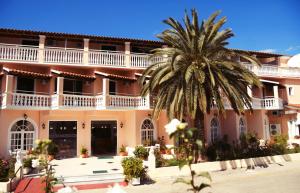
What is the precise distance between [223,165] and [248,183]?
3528mm

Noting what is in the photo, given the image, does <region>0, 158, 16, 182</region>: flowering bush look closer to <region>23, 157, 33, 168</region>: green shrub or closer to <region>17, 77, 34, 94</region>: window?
<region>23, 157, 33, 168</region>: green shrub

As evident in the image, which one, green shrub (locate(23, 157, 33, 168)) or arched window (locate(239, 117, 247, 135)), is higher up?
arched window (locate(239, 117, 247, 135))

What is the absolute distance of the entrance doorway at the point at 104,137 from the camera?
2323cm

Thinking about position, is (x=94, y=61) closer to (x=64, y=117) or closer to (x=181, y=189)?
(x=64, y=117)

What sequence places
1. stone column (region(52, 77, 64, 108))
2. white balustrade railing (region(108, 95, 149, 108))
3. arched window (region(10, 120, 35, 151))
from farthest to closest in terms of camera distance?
white balustrade railing (region(108, 95, 149, 108)) < arched window (region(10, 120, 35, 151)) < stone column (region(52, 77, 64, 108))

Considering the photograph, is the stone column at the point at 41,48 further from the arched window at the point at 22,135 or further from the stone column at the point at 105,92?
the stone column at the point at 105,92

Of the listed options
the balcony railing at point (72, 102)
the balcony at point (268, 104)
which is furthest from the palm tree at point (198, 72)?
the balcony at point (268, 104)

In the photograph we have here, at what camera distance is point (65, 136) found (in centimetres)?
2206

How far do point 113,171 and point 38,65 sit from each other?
34.8 ft

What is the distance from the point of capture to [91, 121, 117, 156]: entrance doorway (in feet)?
76.2

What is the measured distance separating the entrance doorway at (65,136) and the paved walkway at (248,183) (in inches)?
345

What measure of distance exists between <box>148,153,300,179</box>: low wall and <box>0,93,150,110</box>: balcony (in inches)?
256

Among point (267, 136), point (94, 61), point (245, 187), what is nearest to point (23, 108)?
point (94, 61)

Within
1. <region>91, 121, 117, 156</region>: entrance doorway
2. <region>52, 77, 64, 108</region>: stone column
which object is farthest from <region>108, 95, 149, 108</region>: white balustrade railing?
<region>52, 77, 64, 108</region>: stone column
